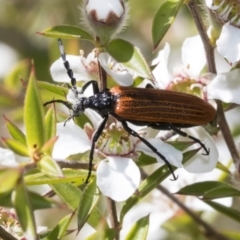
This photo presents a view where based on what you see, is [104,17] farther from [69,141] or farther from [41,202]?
[41,202]

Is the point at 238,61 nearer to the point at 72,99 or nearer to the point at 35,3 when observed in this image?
the point at 72,99

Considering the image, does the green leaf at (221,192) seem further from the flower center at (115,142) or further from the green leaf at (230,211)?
the flower center at (115,142)

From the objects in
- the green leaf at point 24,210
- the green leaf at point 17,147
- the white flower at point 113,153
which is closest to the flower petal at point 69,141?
the white flower at point 113,153

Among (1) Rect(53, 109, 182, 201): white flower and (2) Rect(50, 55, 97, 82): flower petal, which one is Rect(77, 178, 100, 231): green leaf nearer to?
(1) Rect(53, 109, 182, 201): white flower

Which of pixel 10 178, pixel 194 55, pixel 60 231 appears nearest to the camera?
pixel 10 178

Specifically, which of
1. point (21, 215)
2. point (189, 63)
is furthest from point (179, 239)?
point (21, 215)

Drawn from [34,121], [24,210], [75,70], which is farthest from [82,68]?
[24,210]
